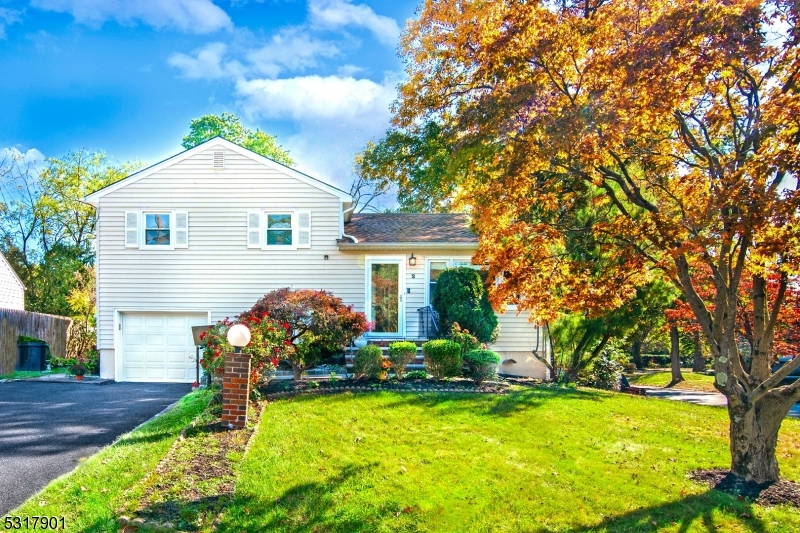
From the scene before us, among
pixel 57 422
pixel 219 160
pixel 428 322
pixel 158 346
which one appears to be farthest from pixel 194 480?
pixel 219 160

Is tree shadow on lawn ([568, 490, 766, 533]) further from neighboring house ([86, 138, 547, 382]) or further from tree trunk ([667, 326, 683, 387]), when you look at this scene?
tree trunk ([667, 326, 683, 387])

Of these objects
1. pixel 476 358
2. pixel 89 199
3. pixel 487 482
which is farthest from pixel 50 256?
pixel 487 482

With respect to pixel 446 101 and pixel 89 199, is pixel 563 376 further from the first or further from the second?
pixel 89 199

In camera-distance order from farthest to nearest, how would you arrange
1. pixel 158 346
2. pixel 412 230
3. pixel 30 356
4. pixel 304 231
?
pixel 30 356
pixel 412 230
pixel 158 346
pixel 304 231

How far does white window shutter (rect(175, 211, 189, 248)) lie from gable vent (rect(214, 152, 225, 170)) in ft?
5.25

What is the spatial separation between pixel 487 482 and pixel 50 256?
29.5m

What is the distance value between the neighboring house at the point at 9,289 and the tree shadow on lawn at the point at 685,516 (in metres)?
24.5

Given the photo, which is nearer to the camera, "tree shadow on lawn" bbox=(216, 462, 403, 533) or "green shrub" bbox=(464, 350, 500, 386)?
"tree shadow on lawn" bbox=(216, 462, 403, 533)

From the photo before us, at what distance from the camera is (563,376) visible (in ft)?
45.9

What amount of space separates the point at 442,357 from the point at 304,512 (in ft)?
21.8

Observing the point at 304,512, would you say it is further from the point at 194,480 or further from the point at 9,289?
the point at 9,289

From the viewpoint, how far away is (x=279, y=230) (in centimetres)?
1549

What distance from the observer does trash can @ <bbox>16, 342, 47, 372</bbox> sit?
1875 cm

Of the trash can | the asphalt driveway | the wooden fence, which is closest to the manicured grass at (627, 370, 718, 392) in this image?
the asphalt driveway
